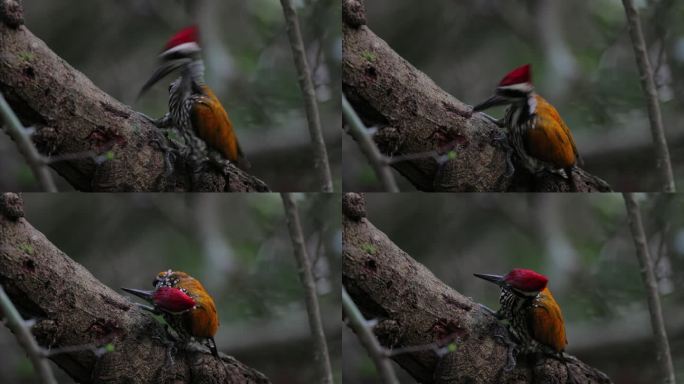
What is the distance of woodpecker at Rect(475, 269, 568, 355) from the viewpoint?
11.5 ft

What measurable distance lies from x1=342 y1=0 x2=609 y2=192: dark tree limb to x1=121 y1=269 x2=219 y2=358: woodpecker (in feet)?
3.05

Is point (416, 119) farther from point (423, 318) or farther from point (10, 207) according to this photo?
point (10, 207)

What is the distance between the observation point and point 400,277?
3.46 m

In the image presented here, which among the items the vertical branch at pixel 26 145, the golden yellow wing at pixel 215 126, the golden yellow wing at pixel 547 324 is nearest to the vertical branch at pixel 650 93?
the golden yellow wing at pixel 547 324

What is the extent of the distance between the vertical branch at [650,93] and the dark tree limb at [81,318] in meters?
1.97

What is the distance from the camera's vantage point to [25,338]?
3.26 m

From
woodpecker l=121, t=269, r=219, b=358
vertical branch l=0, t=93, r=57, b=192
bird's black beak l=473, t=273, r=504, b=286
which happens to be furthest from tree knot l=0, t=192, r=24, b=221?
bird's black beak l=473, t=273, r=504, b=286

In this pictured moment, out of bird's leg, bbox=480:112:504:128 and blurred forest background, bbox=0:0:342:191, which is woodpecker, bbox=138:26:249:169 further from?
bird's leg, bbox=480:112:504:128

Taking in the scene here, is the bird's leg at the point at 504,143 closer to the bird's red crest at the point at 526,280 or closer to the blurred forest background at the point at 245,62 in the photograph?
the bird's red crest at the point at 526,280

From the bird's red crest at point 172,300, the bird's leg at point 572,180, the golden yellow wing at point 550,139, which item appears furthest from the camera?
the bird's leg at point 572,180

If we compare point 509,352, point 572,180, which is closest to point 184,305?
point 509,352

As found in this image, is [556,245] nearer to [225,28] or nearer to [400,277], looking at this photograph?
[400,277]

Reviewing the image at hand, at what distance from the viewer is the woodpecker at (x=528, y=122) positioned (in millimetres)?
3543

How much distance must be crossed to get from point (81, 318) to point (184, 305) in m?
0.38
